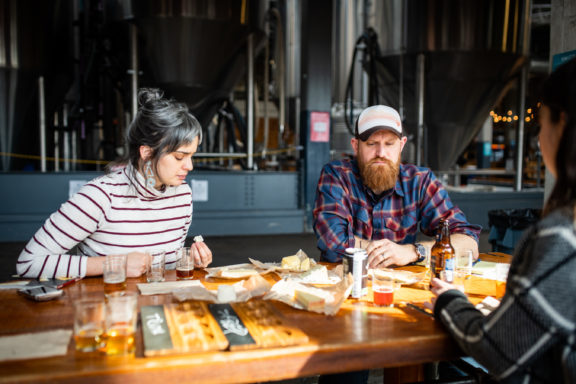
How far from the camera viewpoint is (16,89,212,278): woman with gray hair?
6.60 ft

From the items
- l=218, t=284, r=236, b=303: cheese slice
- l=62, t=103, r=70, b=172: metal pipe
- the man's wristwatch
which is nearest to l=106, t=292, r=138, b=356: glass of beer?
l=218, t=284, r=236, b=303: cheese slice

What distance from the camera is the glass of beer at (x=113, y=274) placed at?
1.67m

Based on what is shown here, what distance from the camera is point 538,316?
1.05 meters

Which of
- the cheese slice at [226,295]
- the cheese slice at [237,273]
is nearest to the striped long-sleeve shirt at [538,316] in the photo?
the cheese slice at [226,295]

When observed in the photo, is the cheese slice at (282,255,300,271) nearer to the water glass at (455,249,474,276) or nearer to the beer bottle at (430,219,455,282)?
the beer bottle at (430,219,455,282)

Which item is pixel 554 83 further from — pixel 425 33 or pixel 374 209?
pixel 425 33

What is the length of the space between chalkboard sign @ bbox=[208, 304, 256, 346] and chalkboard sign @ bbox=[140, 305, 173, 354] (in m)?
0.15

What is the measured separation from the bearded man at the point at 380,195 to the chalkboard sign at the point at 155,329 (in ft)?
3.70

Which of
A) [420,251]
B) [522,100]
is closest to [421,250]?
[420,251]

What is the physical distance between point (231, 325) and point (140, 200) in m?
1.10

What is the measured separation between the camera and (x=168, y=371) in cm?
112

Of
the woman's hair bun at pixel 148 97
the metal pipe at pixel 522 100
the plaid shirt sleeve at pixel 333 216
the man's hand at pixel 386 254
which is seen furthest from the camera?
the metal pipe at pixel 522 100

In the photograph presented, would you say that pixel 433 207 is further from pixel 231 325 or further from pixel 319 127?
pixel 319 127

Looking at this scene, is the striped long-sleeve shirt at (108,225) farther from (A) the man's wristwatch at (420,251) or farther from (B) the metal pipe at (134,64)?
(B) the metal pipe at (134,64)
